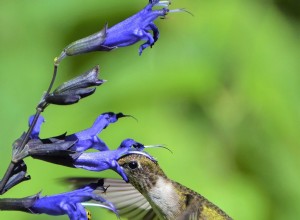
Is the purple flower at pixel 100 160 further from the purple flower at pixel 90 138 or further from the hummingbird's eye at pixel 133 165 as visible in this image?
the hummingbird's eye at pixel 133 165

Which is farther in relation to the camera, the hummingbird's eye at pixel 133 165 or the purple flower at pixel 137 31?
the hummingbird's eye at pixel 133 165

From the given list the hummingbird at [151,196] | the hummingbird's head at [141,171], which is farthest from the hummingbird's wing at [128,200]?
the hummingbird's head at [141,171]

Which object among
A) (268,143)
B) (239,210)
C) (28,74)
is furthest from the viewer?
(28,74)

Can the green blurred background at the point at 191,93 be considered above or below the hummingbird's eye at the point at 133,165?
above

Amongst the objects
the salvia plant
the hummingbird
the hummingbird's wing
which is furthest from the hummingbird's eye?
the salvia plant

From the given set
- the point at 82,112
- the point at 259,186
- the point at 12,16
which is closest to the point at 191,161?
the point at 259,186

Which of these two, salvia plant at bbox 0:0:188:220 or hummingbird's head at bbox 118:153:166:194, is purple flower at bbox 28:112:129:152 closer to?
salvia plant at bbox 0:0:188:220

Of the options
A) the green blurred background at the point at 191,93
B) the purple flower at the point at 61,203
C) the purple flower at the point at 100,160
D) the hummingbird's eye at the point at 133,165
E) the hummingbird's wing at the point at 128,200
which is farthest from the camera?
the green blurred background at the point at 191,93

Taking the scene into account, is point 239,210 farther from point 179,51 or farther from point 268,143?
point 179,51
